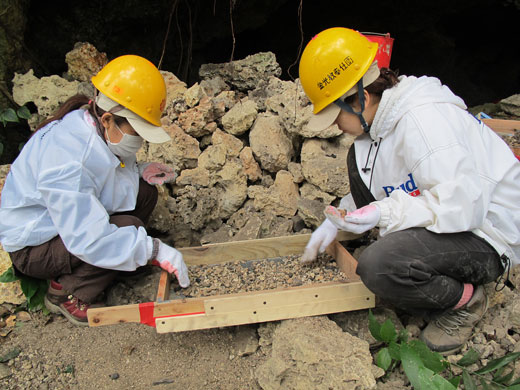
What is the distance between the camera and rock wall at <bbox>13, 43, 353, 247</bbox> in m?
2.88

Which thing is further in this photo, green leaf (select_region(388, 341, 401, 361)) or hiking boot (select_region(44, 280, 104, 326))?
hiking boot (select_region(44, 280, 104, 326))

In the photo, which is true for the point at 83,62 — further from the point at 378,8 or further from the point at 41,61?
the point at 378,8

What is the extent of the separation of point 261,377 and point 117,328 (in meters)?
0.90

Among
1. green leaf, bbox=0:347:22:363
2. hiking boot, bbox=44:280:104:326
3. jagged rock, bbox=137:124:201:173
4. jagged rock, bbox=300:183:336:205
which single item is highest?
jagged rock, bbox=137:124:201:173

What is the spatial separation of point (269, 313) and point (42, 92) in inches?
102

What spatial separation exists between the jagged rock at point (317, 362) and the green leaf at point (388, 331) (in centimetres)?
13

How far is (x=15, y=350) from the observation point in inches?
83.9

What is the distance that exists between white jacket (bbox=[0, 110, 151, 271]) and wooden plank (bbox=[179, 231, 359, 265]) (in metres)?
0.45

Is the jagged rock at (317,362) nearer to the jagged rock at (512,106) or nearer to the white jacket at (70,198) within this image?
the white jacket at (70,198)

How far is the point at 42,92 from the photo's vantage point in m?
3.25

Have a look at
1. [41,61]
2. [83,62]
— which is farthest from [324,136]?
[41,61]

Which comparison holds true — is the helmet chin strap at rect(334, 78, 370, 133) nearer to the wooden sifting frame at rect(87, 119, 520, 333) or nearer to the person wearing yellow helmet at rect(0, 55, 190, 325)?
the wooden sifting frame at rect(87, 119, 520, 333)

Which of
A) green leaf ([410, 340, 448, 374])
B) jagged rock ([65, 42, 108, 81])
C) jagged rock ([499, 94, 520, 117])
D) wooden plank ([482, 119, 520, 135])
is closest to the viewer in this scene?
green leaf ([410, 340, 448, 374])

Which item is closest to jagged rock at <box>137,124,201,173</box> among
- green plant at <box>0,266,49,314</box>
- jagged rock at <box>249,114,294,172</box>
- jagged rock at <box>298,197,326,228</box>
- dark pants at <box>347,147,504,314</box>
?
jagged rock at <box>249,114,294,172</box>
